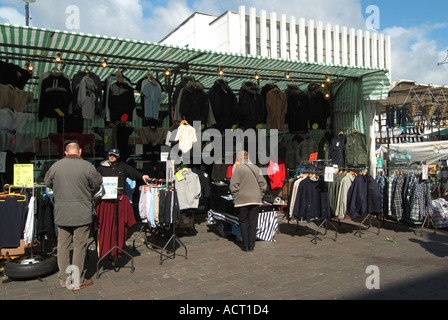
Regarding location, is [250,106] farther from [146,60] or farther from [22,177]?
[22,177]

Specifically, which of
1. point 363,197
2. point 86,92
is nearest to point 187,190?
point 86,92

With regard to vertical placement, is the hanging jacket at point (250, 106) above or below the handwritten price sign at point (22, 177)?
above

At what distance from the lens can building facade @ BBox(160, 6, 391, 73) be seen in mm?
34188

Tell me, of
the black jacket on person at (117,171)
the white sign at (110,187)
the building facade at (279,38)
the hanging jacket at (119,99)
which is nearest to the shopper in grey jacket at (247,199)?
the black jacket on person at (117,171)

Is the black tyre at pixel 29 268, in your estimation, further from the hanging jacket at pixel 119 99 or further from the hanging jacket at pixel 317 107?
the hanging jacket at pixel 317 107

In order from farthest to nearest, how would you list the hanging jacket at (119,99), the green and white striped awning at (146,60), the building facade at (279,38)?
the building facade at (279,38), the hanging jacket at (119,99), the green and white striped awning at (146,60)

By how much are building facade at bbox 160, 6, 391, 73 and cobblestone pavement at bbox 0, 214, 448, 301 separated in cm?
2281

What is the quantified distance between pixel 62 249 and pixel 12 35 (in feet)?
11.2

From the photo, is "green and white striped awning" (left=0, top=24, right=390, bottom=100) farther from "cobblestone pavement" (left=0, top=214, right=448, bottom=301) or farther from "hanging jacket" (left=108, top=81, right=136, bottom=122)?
"cobblestone pavement" (left=0, top=214, right=448, bottom=301)

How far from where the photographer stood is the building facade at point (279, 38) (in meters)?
34.2

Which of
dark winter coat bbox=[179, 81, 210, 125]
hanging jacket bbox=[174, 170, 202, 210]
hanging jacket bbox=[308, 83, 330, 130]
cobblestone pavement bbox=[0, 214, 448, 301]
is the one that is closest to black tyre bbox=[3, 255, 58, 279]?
cobblestone pavement bbox=[0, 214, 448, 301]

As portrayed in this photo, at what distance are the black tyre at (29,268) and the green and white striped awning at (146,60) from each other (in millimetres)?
3375

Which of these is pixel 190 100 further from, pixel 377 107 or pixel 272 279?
pixel 377 107

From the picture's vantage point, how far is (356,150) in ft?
26.6
